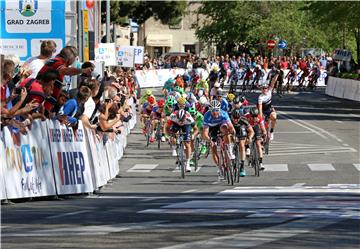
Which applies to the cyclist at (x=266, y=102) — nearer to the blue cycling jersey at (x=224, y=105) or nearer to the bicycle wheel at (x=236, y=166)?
the blue cycling jersey at (x=224, y=105)

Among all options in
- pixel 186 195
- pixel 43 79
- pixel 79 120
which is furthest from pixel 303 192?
pixel 43 79

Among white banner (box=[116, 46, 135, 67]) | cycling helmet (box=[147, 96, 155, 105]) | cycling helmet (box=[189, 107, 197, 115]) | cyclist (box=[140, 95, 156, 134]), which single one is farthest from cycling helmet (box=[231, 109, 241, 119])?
white banner (box=[116, 46, 135, 67])

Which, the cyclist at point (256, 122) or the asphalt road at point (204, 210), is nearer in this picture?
the asphalt road at point (204, 210)

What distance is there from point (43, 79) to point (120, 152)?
12391mm

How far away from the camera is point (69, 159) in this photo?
57.9ft

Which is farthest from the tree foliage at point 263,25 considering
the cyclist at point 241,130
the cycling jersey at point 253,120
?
the cyclist at point 241,130

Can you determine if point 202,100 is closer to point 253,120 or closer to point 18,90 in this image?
point 253,120

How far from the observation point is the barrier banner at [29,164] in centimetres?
1554

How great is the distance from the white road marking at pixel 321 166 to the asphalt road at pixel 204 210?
0.07 feet

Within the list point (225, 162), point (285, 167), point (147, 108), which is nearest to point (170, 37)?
point (147, 108)

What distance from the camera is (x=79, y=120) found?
18.5 metres

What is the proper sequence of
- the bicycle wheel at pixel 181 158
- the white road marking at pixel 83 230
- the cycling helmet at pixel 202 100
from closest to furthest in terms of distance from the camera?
the white road marking at pixel 83 230
the bicycle wheel at pixel 181 158
the cycling helmet at pixel 202 100

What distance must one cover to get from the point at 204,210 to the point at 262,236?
3.22 metres

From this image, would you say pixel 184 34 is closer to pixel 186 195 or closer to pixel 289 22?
pixel 289 22
